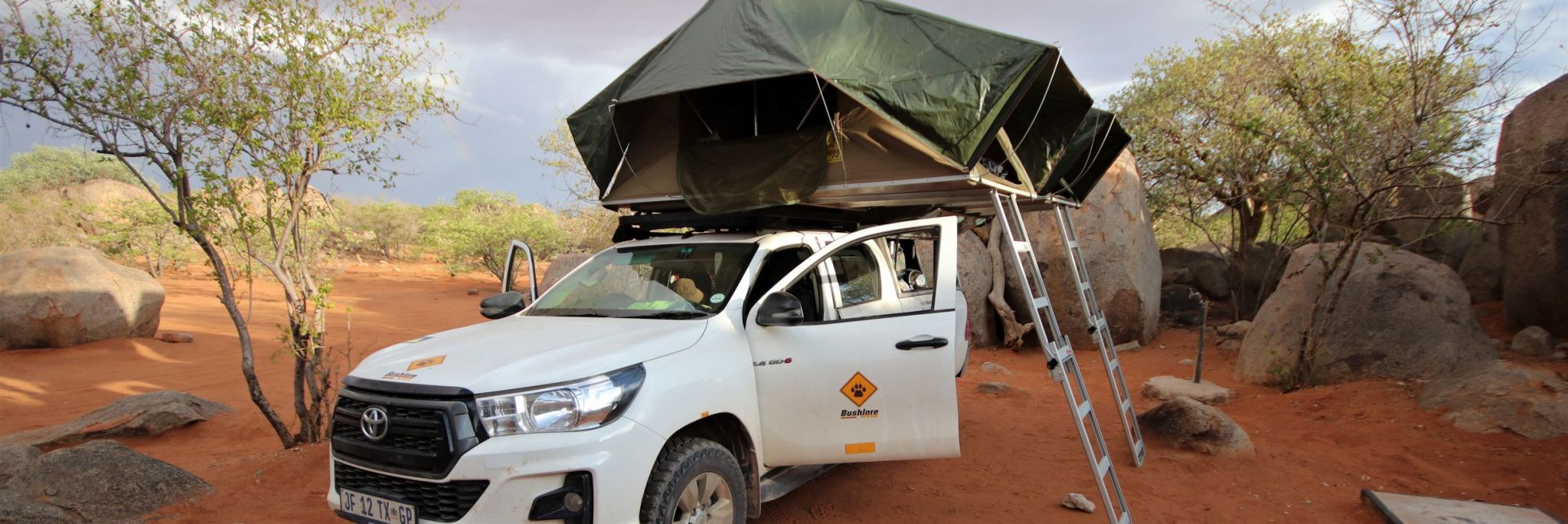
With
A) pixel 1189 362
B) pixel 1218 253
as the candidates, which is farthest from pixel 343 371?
pixel 1218 253

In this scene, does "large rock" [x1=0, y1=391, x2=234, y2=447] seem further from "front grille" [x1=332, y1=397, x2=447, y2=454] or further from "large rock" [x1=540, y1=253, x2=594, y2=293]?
"large rock" [x1=540, y1=253, x2=594, y2=293]

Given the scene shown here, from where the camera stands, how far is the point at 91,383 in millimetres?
9453

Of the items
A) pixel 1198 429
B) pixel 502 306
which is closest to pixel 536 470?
pixel 502 306

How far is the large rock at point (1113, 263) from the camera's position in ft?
36.9

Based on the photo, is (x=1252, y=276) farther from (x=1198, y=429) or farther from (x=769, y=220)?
(x=769, y=220)

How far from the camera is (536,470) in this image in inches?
116

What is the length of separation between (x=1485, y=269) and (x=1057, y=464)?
883 cm

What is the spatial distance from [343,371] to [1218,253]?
45.9 ft

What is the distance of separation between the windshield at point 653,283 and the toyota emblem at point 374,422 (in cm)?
123

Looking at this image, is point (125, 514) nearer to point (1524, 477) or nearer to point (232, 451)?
point (232, 451)

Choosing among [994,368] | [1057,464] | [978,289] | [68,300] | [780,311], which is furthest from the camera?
[978,289]

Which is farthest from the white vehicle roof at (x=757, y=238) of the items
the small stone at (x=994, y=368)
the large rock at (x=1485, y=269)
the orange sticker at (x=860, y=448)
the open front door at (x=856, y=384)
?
the large rock at (x=1485, y=269)

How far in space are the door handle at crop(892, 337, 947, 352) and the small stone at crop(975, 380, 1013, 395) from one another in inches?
189

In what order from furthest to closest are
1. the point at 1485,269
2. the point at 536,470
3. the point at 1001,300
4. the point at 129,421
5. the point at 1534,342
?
the point at 1001,300, the point at 1485,269, the point at 1534,342, the point at 129,421, the point at 536,470
